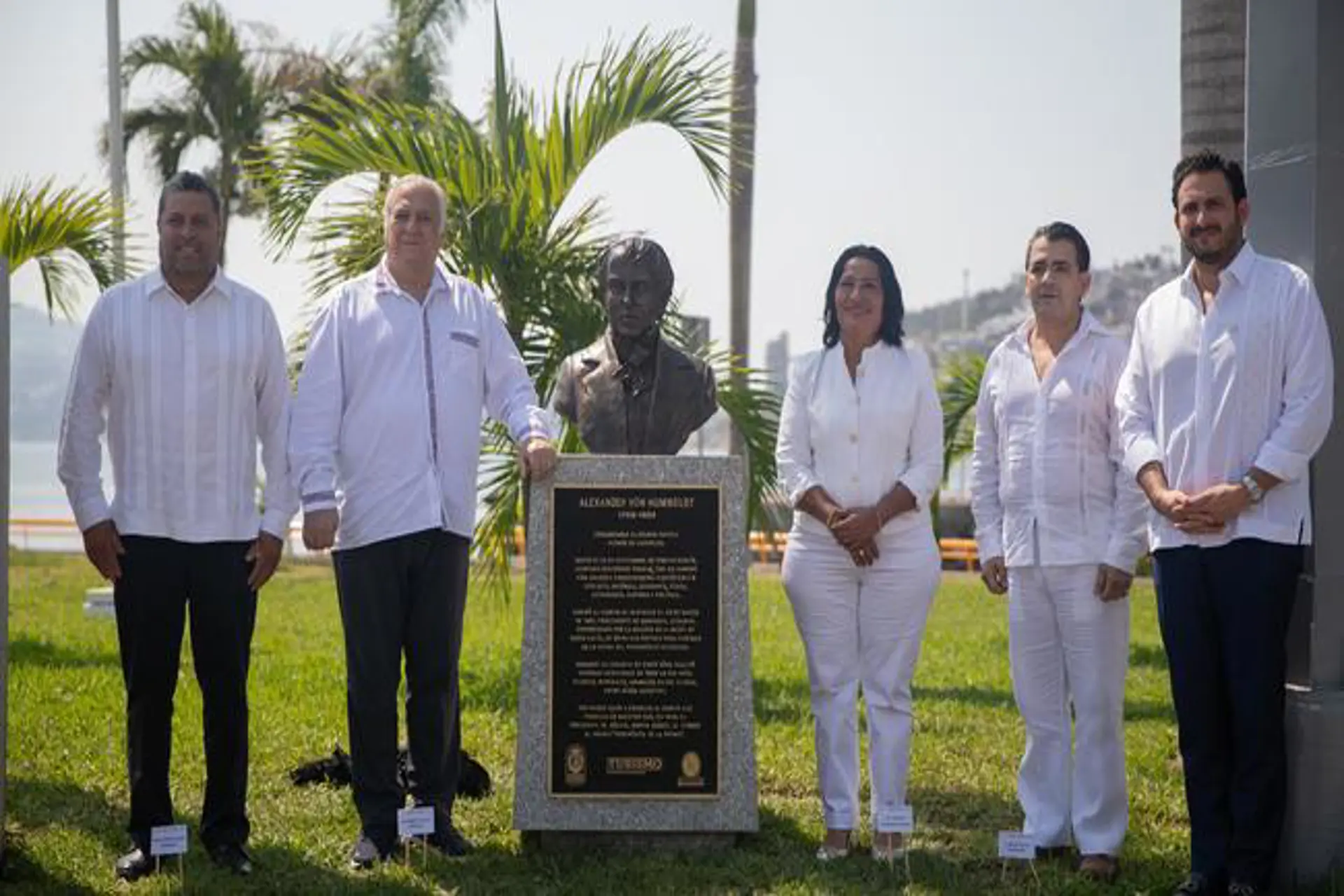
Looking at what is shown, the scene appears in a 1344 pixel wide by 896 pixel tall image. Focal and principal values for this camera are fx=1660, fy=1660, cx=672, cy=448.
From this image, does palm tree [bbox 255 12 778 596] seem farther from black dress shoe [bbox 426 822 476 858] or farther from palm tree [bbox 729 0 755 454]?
palm tree [bbox 729 0 755 454]

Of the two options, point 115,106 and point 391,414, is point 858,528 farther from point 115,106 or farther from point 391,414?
point 115,106

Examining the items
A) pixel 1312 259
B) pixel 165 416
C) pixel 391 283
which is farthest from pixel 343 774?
pixel 1312 259

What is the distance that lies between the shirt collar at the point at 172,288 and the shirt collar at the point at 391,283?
54cm

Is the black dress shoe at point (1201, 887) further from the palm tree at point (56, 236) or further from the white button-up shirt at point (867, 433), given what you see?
the palm tree at point (56, 236)

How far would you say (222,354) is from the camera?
233 inches

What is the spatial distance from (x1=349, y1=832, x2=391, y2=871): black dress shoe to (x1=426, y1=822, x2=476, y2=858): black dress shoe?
0.20 metres

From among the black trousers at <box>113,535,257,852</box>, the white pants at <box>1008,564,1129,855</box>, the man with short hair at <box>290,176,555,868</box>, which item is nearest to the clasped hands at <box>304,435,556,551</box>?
the man with short hair at <box>290,176,555,868</box>

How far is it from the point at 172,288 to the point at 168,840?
1.94m

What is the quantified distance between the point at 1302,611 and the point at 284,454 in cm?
371

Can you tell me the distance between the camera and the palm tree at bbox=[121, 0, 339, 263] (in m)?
29.9

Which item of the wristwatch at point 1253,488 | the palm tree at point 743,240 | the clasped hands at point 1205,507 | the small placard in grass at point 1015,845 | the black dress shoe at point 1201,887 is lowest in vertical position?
the black dress shoe at point 1201,887

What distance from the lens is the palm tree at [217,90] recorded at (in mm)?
29906

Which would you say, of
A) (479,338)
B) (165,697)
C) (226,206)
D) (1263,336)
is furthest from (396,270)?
(226,206)

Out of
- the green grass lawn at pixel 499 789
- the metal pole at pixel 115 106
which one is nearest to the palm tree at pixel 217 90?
the metal pole at pixel 115 106
